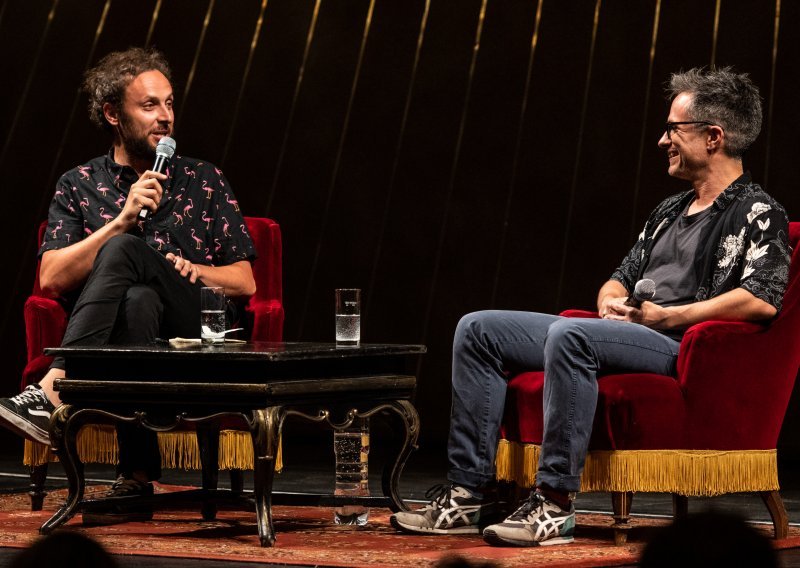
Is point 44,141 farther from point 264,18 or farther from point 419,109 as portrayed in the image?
point 419,109

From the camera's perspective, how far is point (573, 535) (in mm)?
2793

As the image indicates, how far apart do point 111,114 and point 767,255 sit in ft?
6.03

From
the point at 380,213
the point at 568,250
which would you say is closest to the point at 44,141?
the point at 380,213

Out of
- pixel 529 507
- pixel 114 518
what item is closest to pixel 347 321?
pixel 529 507

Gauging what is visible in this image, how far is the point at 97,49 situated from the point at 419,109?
1.42 metres

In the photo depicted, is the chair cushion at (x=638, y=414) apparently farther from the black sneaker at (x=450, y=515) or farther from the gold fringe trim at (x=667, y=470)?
the black sneaker at (x=450, y=515)

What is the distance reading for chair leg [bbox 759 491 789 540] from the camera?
2822 millimetres

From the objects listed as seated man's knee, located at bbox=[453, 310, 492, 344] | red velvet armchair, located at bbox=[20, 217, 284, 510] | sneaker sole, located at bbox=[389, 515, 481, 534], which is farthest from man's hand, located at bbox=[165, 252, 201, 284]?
sneaker sole, located at bbox=[389, 515, 481, 534]

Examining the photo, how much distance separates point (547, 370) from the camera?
2.70 metres

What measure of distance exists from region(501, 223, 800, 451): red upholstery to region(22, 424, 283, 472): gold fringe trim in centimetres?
66

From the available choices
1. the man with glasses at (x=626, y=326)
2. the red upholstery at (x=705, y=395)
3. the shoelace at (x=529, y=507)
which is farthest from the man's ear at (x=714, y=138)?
the shoelace at (x=529, y=507)

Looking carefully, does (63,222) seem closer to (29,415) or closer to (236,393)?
(29,415)

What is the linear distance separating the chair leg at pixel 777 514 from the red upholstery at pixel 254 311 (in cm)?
131

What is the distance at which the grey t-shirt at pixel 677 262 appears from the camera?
2.94 metres
